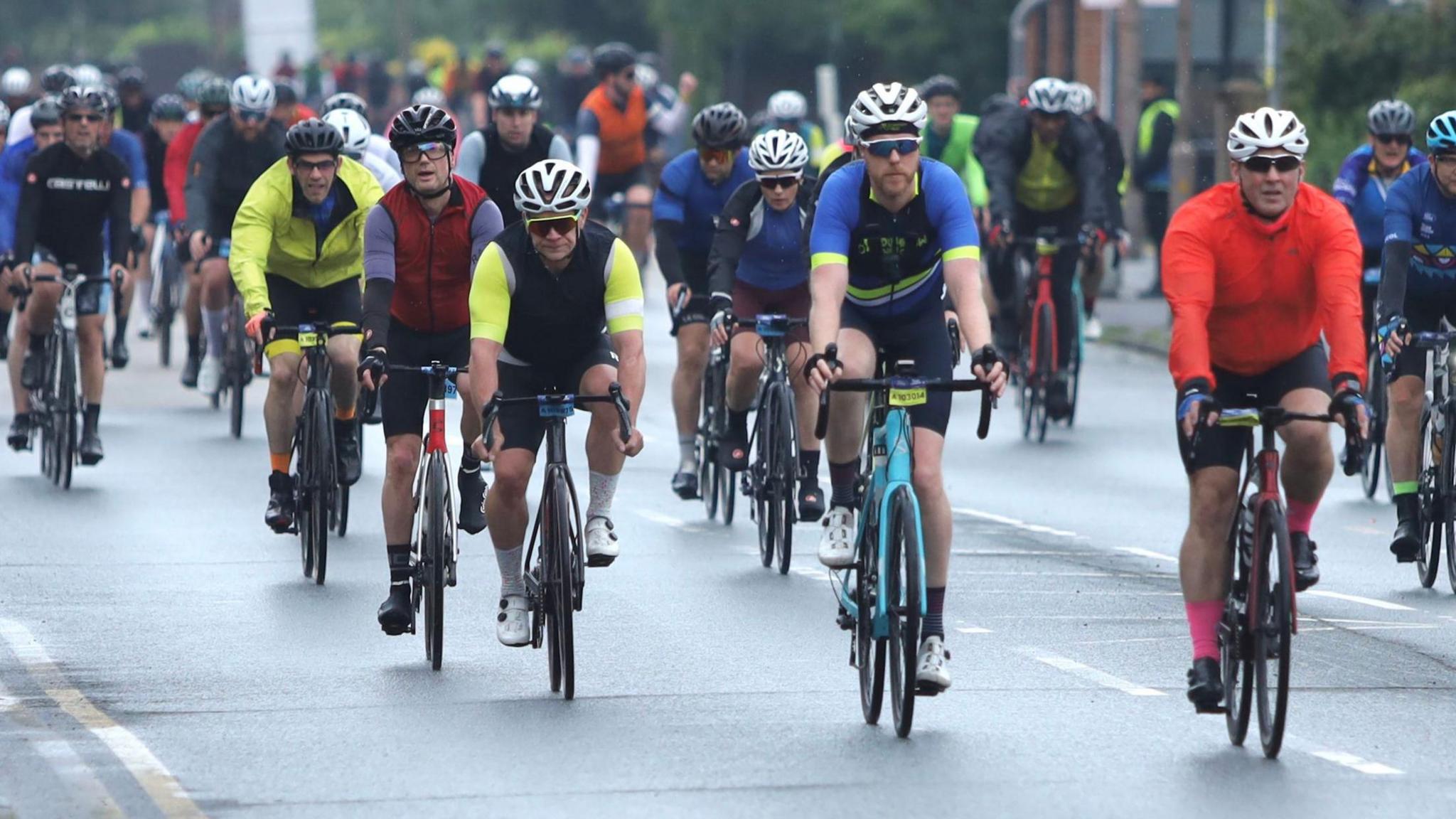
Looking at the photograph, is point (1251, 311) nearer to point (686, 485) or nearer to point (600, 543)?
point (600, 543)

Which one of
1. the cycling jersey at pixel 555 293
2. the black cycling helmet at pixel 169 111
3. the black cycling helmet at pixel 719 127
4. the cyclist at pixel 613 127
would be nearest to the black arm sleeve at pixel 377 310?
the cycling jersey at pixel 555 293

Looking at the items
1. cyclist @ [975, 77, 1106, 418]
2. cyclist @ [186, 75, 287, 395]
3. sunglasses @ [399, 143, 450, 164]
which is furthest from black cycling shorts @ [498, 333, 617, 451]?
cyclist @ [975, 77, 1106, 418]

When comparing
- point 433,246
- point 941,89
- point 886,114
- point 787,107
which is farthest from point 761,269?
point 941,89

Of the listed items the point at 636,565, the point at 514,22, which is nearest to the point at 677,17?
the point at 514,22

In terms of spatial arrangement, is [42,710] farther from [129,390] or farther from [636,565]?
[129,390]

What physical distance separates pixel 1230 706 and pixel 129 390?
14090mm

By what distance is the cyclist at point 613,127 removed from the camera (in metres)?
21.7

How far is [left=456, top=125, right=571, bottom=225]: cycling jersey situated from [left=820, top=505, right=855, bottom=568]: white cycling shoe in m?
4.92

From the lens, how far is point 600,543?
385 inches

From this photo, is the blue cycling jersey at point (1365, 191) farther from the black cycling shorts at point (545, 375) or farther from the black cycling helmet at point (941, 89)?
the black cycling shorts at point (545, 375)

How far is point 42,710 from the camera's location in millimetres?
9070

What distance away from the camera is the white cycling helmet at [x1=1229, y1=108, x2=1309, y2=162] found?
836cm

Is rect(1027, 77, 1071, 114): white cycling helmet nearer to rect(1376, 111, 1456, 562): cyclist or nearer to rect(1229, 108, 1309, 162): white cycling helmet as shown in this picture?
rect(1376, 111, 1456, 562): cyclist

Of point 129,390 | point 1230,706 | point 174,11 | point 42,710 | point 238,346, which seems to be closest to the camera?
point 1230,706
